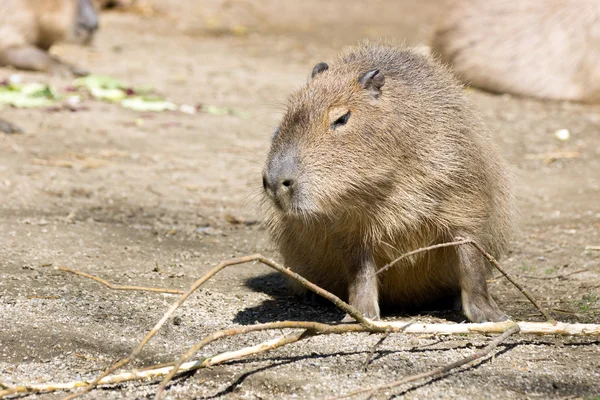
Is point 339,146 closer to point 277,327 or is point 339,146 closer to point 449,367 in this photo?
point 277,327

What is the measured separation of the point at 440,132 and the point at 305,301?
32.7 inches

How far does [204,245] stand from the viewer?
12.0ft

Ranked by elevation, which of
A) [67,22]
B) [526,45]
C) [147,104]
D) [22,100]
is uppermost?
[526,45]

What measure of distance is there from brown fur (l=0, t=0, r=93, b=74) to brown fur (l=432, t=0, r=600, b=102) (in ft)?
10.6

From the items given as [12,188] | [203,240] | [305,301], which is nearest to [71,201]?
[12,188]

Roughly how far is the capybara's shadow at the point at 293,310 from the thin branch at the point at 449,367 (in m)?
0.46

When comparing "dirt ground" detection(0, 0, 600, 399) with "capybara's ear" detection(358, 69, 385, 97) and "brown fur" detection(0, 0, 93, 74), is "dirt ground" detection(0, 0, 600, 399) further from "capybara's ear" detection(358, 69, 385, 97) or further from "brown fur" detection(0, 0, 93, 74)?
"capybara's ear" detection(358, 69, 385, 97)

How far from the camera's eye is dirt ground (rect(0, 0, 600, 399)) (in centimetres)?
230

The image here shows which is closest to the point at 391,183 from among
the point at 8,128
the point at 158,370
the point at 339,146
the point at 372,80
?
the point at 339,146

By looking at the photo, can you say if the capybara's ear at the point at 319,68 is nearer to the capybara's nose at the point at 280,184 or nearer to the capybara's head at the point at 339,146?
the capybara's head at the point at 339,146

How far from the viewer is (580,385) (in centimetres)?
223

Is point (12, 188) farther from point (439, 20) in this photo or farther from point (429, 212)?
point (439, 20)

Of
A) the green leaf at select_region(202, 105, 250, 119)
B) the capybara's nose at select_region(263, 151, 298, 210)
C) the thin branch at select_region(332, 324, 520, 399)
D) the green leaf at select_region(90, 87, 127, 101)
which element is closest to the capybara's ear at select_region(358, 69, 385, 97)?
the capybara's nose at select_region(263, 151, 298, 210)

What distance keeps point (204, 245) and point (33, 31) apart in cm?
438
